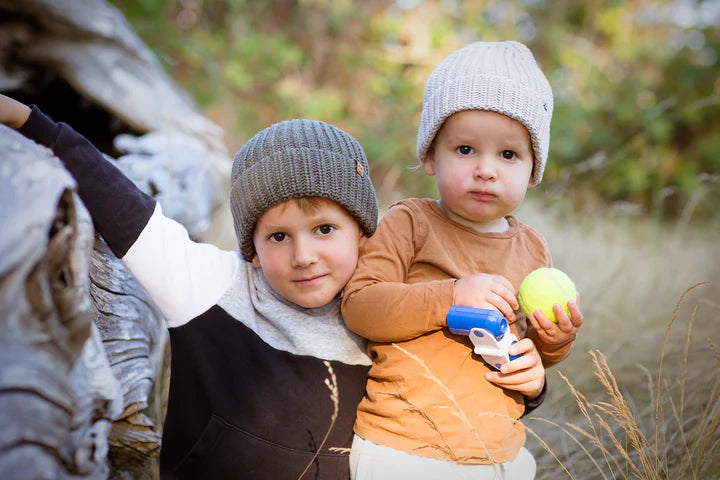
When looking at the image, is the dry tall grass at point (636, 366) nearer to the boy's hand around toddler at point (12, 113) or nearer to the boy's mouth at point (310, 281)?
the boy's mouth at point (310, 281)

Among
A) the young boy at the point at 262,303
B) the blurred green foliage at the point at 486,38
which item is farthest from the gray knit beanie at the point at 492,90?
the blurred green foliage at the point at 486,38

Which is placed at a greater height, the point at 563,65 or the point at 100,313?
the point at 563,65

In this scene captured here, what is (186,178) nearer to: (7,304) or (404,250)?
(404,250)

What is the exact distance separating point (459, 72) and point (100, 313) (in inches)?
57.7

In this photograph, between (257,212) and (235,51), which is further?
(235,51)

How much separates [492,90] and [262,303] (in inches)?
41.3

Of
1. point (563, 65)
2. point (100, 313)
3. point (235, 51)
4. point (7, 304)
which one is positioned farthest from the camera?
point (563, 65)

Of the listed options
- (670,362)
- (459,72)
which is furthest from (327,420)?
(670,362)

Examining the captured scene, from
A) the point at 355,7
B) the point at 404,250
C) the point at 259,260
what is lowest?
the point at 259,260

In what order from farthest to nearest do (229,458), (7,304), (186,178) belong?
(186,178), (229,458), (7,304)

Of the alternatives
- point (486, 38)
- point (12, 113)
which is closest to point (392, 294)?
point (12, 113)

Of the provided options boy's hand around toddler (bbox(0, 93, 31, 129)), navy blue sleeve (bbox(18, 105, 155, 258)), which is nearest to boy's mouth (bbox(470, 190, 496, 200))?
navy blue sleeve (bbox(18, 105, 155, 258))

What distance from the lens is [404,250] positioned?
6.07ft

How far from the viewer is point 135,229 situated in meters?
1.65
